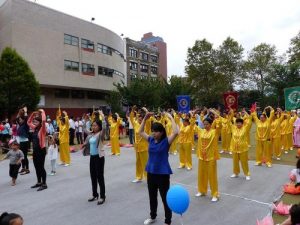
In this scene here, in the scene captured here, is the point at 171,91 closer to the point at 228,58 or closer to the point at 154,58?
the point at 228,58

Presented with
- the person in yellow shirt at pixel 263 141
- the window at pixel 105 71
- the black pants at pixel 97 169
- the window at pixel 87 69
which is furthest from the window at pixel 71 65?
the black pants at pixel 97 169

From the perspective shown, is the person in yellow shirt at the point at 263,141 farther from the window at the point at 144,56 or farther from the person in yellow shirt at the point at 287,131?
the window at the point at 144,56

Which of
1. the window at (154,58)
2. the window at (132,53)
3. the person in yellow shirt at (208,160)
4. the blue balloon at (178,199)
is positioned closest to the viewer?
the blue balloon at (178,199)

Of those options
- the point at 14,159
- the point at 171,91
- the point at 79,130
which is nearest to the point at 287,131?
the point at 14,159

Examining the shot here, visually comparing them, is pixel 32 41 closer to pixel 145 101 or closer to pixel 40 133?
pixel 145 101

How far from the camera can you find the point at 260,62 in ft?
176

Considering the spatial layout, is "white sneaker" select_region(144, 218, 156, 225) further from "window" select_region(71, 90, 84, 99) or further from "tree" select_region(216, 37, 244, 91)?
"tree" select_region(216, 37, 244, 91)

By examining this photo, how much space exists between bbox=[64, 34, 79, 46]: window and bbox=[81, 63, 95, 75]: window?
2.47m

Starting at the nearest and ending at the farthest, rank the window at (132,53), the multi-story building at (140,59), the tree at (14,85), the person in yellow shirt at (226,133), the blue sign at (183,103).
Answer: the person in yellow shirt at (226,133) < the blue sign at (183,103) < the tree at (14,85) < the multi-story building at (140,59) < the window at (132,53)

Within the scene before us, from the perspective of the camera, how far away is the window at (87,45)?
35231mm

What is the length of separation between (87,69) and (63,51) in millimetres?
3899

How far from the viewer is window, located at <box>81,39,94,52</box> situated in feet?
116

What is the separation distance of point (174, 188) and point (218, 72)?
46.9 meters

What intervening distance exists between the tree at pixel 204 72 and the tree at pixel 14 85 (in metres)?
28.9
